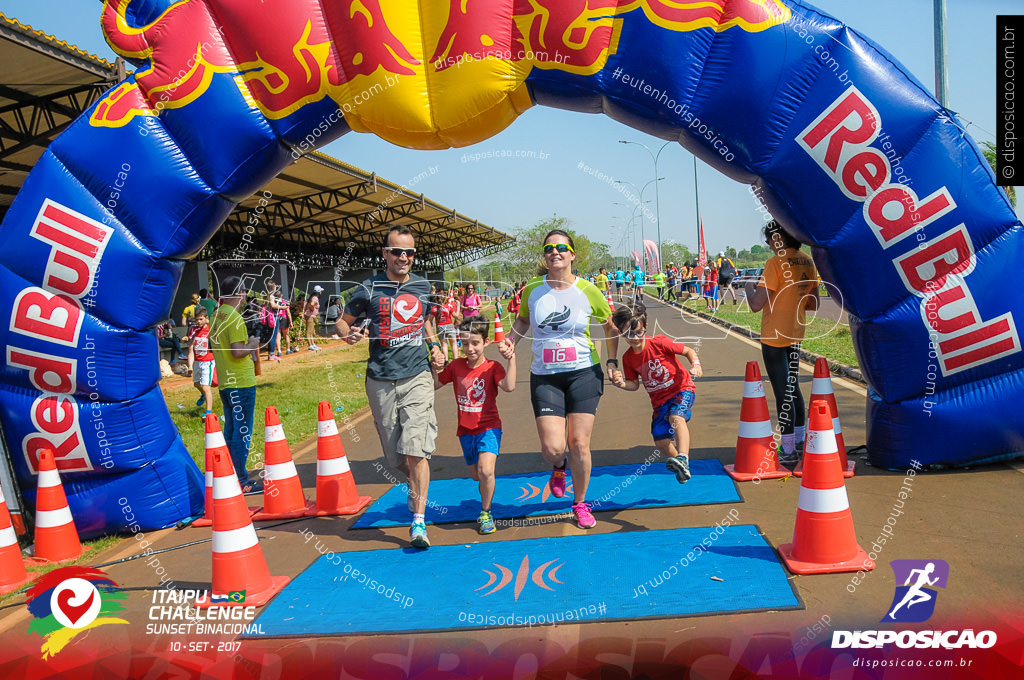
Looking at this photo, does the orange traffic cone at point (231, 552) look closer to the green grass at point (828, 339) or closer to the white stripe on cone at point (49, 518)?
the white stripe on cone at point (49, 518)

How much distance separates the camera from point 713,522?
473 cm

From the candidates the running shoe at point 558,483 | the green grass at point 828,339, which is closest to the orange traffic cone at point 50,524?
the running shoe at point 558,483

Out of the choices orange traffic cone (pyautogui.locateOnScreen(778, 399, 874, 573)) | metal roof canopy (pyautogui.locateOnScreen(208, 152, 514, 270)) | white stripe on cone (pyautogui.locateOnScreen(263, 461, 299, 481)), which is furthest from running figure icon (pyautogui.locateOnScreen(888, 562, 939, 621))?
metal roof canopy (pyautogui.locateOnScreen(208, 152, 514, 270))

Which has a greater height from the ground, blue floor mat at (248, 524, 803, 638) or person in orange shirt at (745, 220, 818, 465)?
person in orange shirt at (745, 220, 818, 465)

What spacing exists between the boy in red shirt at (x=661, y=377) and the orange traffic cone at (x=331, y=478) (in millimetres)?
2410

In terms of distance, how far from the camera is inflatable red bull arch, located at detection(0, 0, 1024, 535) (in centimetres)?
513

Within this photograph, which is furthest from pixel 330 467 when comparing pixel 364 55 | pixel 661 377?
pixel 364 55

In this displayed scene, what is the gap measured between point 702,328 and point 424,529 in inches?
650

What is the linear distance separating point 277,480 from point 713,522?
3446mm

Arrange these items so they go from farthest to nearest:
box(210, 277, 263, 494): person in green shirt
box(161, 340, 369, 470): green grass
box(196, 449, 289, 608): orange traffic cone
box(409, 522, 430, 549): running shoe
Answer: box(161, 340, 369, 470): green grass < box(210, 277, 263, 494): person in green shirt < box(409, 522, 430, 549): running shoe < box(196, 449, 289, 608): orange traffic cone

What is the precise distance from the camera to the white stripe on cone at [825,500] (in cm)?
387

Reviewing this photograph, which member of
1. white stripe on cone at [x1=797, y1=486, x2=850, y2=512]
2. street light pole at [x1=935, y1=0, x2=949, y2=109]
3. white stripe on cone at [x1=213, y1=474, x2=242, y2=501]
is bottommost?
white stripe on cone at [x1=797, y1=486, x2=850, y2=512]

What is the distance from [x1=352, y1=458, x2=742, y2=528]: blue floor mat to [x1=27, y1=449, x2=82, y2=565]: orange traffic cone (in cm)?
210

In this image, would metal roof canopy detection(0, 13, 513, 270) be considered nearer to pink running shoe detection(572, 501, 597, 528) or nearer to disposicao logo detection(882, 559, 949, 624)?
pink running shoe detection(572, 501, 597, 528)
